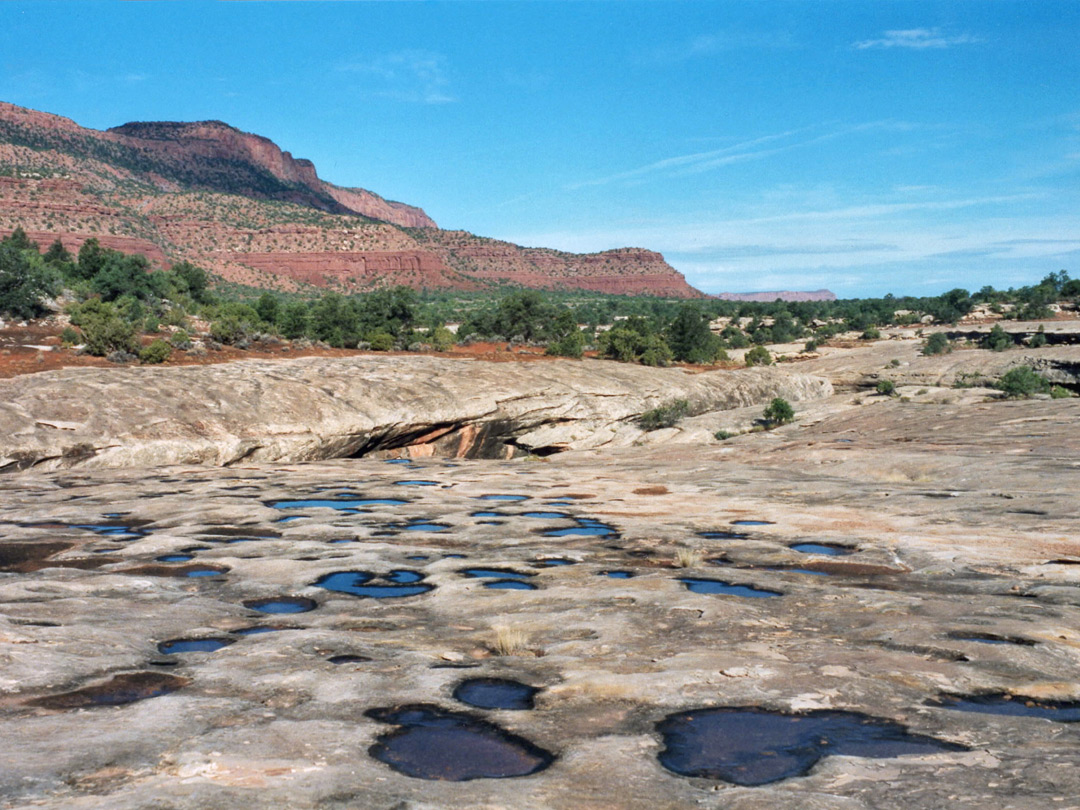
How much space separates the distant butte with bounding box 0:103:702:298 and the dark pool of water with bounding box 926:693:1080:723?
394 feet

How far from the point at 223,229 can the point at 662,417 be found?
132m

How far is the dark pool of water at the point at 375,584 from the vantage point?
7945mm

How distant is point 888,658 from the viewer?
224 inches

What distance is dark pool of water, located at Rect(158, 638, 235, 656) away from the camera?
233 inches

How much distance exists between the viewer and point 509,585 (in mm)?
8156

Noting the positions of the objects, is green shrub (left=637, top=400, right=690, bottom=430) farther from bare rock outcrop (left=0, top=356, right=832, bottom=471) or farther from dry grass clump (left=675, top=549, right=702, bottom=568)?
dry grass clump (left=675, top=549, right=702, bottom=568)

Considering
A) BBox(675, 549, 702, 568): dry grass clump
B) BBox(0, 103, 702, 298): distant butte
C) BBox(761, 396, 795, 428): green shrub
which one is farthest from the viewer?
BBox(0, 103, 702, 298): distant butte

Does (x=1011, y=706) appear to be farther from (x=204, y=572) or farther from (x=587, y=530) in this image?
(x=204, y=572)

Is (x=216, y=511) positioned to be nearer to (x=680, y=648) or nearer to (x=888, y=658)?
(x=680, y=648)

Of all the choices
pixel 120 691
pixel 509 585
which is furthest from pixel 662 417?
pixel 120 691

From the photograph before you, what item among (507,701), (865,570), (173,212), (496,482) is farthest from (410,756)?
(173,212)

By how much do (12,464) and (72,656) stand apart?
13118 millimetres

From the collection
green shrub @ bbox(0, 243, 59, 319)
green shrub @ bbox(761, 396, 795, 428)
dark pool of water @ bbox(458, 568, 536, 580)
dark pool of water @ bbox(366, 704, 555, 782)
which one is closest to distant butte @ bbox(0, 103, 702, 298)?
green shrub @ bbox(0, 243, 59, 319)

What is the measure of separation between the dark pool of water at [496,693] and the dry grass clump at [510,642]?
0.62 m
